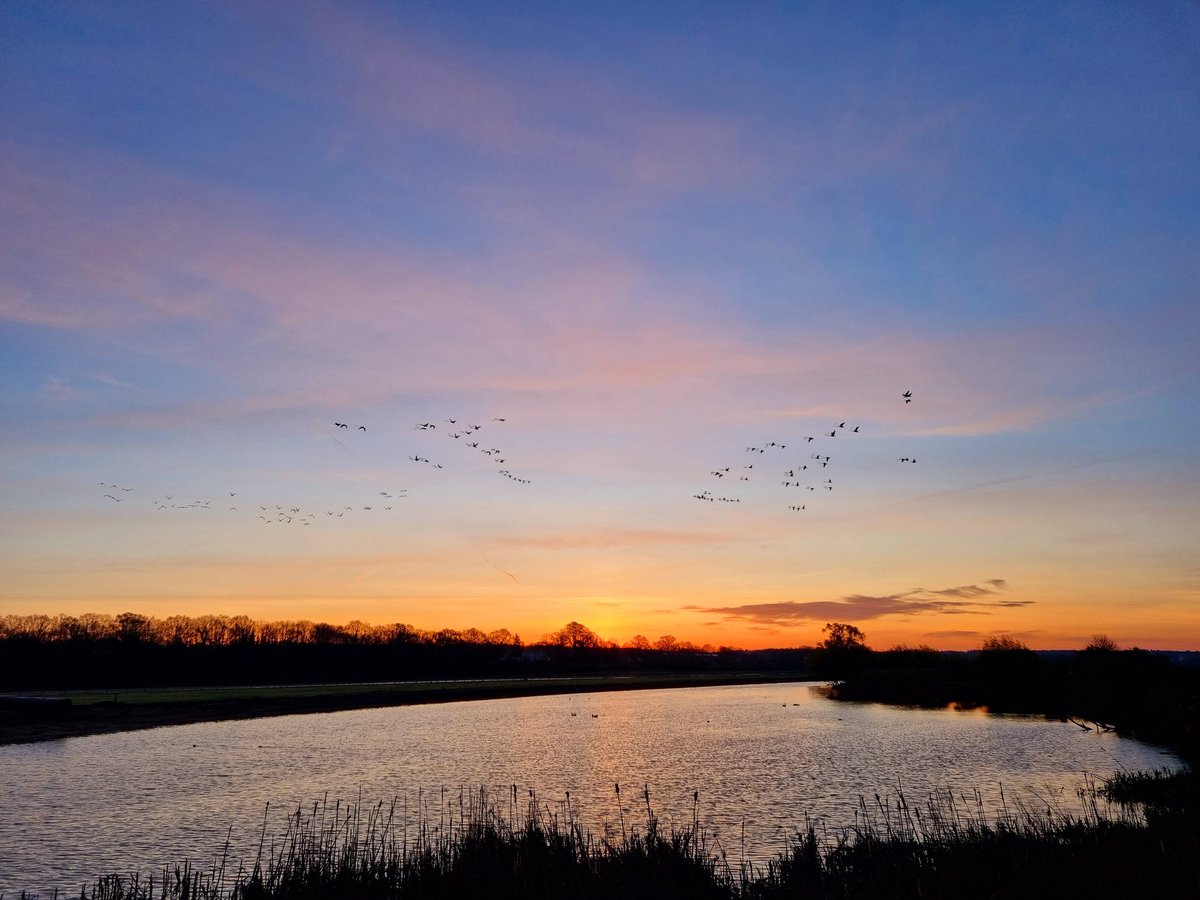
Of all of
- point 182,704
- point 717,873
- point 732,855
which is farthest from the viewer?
point 182,704

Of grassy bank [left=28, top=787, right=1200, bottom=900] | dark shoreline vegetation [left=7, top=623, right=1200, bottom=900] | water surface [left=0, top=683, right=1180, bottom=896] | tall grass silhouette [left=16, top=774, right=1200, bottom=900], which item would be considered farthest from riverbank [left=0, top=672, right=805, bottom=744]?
grassy bank [left=28, top=787, right=1200, bottom=900]

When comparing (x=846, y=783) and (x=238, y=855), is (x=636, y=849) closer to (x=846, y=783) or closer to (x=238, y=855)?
(x=238, y=855)

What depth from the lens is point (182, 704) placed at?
10394cm

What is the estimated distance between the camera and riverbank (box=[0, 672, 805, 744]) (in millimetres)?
78062

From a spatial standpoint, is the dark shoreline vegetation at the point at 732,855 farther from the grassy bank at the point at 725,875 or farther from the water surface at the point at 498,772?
the water surface at the point at 498,772

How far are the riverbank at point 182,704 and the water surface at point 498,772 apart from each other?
5576 mm

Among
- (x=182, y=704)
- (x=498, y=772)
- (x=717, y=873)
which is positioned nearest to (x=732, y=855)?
(x=717, y=873)

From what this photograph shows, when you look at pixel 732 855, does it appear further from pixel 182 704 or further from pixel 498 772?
pixel 182 704

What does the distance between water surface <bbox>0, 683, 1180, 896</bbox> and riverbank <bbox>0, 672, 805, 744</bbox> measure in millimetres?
→ 5576

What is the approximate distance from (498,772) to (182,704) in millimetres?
→ 70424

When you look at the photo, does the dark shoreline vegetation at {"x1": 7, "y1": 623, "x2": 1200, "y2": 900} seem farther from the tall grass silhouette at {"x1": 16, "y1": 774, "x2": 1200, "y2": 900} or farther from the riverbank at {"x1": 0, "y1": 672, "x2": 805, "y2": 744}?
the riverbank at {"x1": 0, "y1": 672, "x2": 805, "y2": 744}

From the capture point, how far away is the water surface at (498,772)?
109ft

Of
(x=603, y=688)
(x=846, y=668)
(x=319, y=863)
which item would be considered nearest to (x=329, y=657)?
(x=603, y=688)

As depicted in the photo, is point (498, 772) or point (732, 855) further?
point (498, 772)
